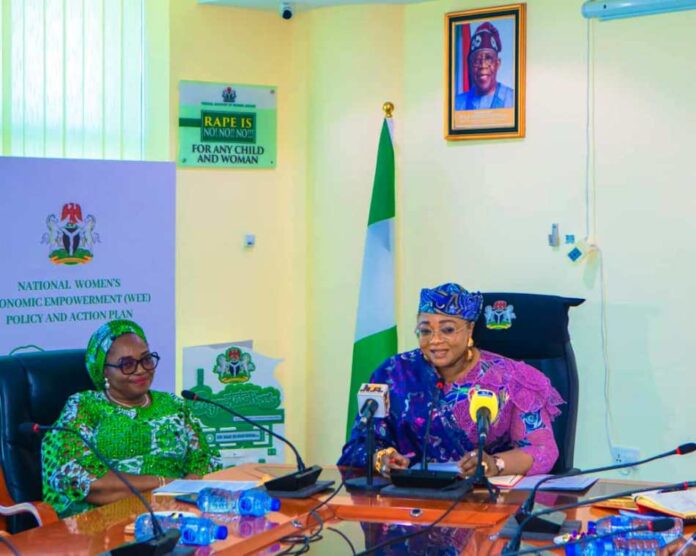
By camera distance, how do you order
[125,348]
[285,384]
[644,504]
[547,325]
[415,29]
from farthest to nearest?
[285,384]
[415,29]
[547,325]
[125,348]
[644,504]

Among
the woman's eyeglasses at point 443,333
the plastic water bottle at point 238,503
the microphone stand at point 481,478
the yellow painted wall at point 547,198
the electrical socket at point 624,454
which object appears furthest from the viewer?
the electrical socket at point 624,454

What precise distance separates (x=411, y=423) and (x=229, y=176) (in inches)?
92.4

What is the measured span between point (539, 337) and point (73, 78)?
258 centimetres

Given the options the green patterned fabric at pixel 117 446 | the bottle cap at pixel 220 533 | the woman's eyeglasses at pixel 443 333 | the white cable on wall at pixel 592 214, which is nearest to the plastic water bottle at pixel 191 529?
the bottle cap at pixel 220 533

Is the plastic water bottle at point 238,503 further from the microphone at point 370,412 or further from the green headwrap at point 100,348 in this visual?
the green headwrap at point 100,348

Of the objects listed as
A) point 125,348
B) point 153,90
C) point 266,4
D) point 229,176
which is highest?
point 266,4

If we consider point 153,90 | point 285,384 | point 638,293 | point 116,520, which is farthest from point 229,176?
point 116,520

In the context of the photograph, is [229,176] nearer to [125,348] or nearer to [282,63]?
[282,63]

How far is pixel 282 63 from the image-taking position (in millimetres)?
5734

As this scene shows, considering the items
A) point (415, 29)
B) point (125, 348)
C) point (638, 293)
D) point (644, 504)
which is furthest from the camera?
point (415, 29)

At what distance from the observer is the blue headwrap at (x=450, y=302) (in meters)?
3.65

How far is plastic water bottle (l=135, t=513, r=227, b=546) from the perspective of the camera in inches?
98.1

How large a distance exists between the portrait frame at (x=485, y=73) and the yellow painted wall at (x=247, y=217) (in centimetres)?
82

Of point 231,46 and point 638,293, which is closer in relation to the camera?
point 638,293
